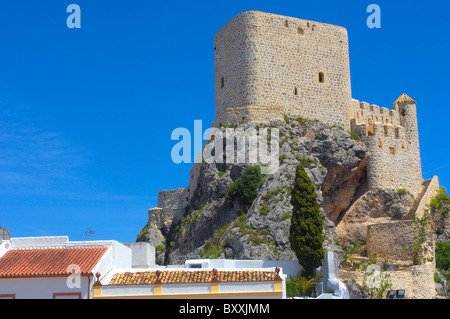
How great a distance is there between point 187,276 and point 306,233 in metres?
9.77

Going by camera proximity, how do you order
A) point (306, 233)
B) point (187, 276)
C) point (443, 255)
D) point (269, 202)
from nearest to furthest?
1. point (187, 276)
2. point (306, 233)
3. point (269, 202)
4. point (443, 255)

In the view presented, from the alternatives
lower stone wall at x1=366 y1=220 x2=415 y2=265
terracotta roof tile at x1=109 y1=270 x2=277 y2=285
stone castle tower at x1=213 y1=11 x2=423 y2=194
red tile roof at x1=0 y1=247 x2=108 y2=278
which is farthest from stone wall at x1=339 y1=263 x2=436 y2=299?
red tile roof at x1=0 y1=247 x2=108 y2=278

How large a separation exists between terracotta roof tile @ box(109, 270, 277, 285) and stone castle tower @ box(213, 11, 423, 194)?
808 inches

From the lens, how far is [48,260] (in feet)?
114

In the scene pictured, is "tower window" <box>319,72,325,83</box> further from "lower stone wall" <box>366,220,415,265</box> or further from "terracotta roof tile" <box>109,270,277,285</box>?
"terracotta roof tile" <box>109,270,277,285</box>

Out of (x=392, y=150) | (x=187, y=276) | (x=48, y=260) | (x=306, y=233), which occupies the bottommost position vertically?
(x=187, y=276)

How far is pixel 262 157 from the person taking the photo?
50531mm

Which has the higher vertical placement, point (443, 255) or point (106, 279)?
point (443, 255)

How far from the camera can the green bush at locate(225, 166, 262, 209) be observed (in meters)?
48.6

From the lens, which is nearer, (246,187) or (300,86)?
(246,187)

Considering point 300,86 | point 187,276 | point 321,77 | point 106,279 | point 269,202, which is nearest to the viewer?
point 106,279

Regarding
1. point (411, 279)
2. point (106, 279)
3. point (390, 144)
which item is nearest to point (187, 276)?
point (106, 279)

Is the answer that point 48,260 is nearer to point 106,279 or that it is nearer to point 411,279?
point 106,279
